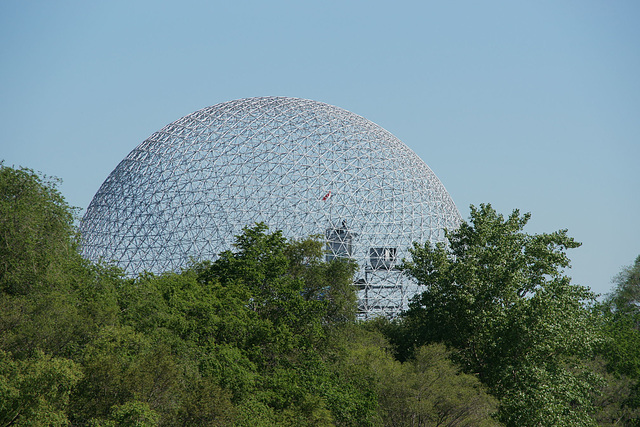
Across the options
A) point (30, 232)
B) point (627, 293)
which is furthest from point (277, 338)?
point (627, 293)

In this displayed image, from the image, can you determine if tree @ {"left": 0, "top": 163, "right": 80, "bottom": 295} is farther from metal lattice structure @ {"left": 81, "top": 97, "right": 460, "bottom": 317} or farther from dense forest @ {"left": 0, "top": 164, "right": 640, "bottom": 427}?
metal lattice structure @ {"left": 81, "top": 97, "right": 460, "bottom": 317}

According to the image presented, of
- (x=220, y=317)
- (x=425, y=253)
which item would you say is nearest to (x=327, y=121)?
(x=425, y=253)

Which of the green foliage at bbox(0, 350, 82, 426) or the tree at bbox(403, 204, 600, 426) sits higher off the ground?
the tree at bbox(403, 204, 600, 426)

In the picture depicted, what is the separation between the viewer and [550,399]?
69.7 ft

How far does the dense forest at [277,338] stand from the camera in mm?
15172

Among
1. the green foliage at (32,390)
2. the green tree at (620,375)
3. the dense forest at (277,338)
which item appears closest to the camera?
the green foliage at (32,390)

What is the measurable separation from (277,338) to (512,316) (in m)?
7.70

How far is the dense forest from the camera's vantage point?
1517 cm

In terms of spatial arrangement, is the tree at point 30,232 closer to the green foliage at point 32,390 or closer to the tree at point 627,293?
the green foliage at point 32,390

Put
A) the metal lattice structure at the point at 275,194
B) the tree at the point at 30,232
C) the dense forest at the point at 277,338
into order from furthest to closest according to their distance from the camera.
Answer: the metal lattice structure at the point at 275,194
the tree at the point at 30,232
the dense forest at the point at 277,338

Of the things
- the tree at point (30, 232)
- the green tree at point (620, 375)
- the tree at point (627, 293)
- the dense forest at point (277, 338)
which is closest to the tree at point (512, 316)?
the dense forest at point (277, 338)

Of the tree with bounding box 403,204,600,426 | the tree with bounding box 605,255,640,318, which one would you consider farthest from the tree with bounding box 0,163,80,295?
the tree with bounding box 605,255,640,318

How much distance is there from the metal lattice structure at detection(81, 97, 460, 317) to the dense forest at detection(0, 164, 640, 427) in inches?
396

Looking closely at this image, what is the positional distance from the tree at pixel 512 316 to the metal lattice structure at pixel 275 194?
12697mm
